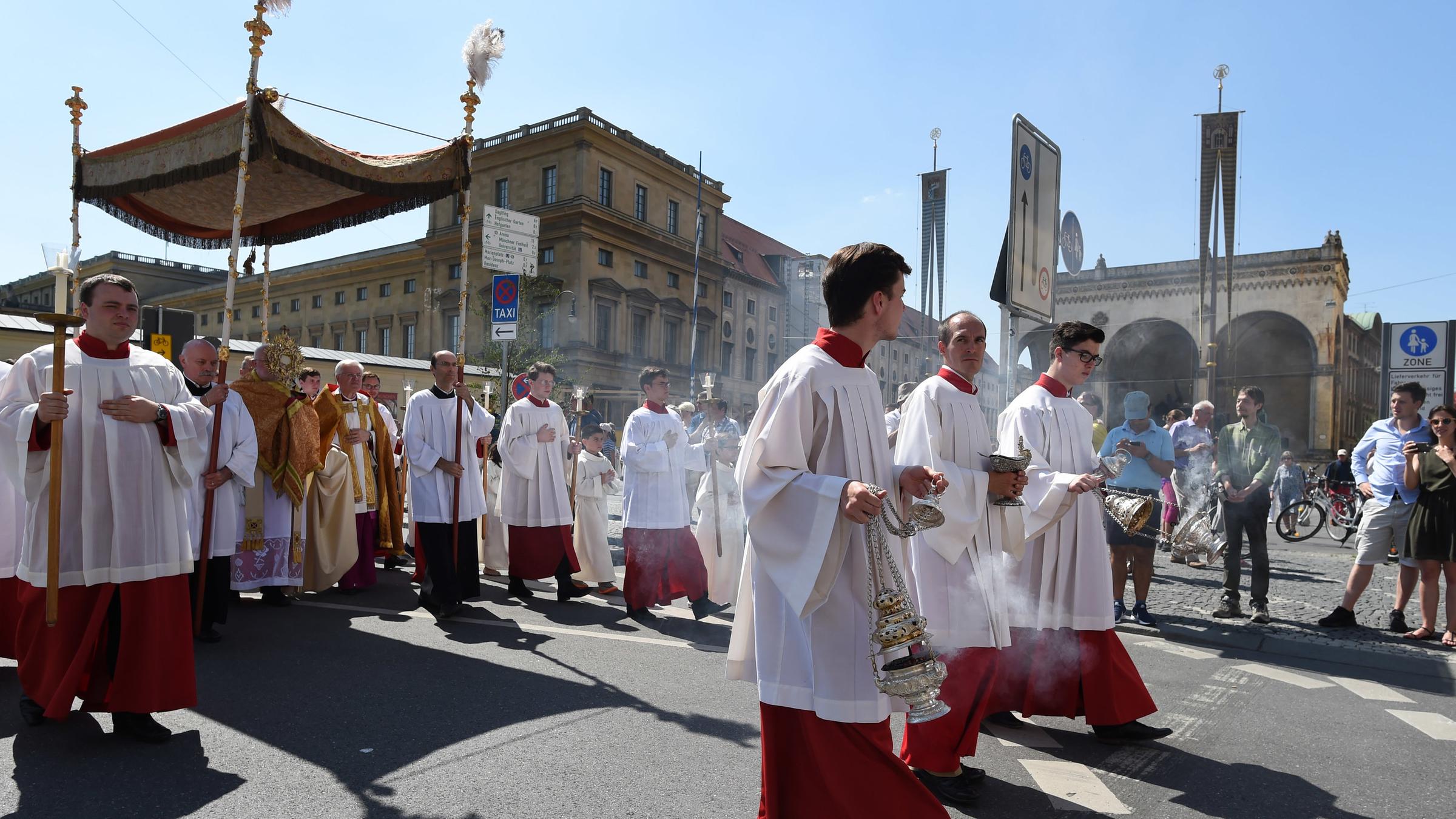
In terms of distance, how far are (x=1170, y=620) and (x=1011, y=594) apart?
3.34 metres

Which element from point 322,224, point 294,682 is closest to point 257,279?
point 322,224

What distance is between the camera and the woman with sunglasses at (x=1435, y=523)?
6.46m

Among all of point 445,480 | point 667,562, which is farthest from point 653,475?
point 445,480

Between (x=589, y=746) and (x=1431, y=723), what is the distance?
4.27 meters

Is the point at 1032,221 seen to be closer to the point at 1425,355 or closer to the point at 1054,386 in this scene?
the point at 1054,386

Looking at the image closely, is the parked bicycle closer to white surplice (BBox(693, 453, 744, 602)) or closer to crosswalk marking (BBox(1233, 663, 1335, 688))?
crosswalk marking (BBox(1233, 663, 1335, 688))

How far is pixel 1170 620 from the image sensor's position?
6945 mm

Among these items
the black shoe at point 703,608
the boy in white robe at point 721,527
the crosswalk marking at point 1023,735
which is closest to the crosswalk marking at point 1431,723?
the crosswalk marking at point 1023,735

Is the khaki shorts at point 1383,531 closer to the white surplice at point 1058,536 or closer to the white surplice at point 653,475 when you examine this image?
the white surplice at point 1058,536

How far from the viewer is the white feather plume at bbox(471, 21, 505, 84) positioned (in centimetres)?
751

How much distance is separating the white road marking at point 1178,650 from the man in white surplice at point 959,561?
2970mm

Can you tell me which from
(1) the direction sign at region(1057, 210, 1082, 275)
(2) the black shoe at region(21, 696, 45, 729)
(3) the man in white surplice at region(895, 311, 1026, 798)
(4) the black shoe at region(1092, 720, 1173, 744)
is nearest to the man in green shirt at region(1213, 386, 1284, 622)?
(4) the black shoe at region(1092, 720, 1173, 744)

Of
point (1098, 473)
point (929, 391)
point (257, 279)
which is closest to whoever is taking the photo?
point (929, 391)

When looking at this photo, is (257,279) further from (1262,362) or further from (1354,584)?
(1354,584)
